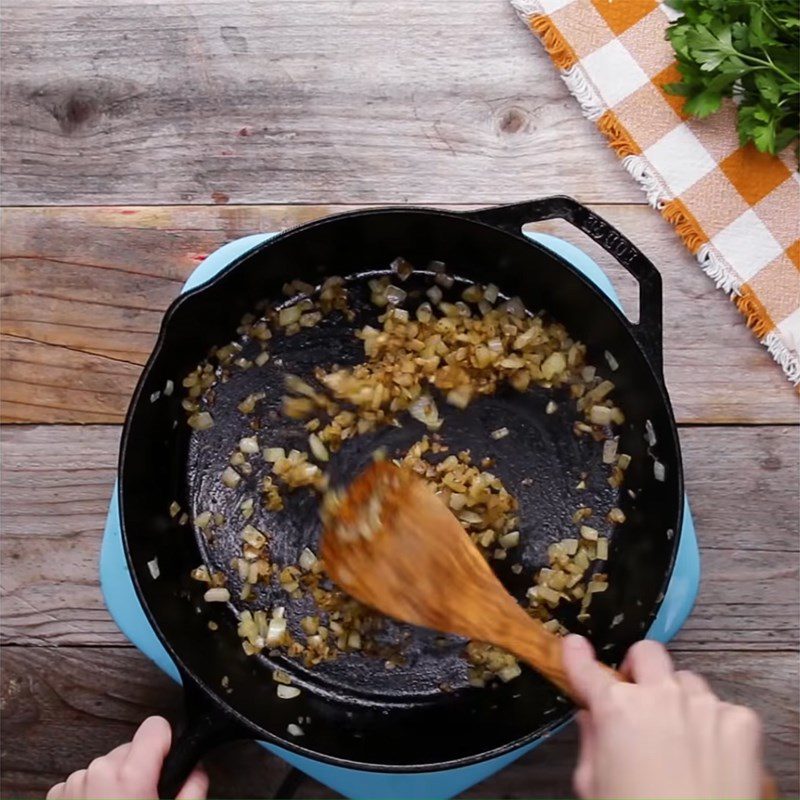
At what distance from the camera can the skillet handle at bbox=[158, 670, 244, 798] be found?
95 centimetres

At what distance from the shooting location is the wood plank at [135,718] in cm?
125

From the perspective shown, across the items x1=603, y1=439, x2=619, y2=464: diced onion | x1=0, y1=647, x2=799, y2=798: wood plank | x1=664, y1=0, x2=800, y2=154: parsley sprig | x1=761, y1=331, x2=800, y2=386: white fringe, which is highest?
x1=664, y1=0, x2=800, y2=154: parsley sprig

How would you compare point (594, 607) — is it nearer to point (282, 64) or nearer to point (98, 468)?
point (98, 468)

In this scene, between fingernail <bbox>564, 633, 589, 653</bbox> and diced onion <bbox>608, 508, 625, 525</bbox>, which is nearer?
fingernail <bbox>564, 633, 589, 653</bbox>

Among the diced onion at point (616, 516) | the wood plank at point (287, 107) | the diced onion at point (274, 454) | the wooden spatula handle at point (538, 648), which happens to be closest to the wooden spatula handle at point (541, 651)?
the wooden spatula handle at point (538, 648)

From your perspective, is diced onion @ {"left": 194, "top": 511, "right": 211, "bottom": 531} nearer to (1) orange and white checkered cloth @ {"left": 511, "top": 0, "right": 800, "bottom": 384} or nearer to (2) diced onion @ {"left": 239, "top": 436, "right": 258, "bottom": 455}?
(2) diced onion @ {"left": 239, "top": 436, "right": 258, "bottom": 455}

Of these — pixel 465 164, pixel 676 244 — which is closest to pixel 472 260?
pixel 465 164

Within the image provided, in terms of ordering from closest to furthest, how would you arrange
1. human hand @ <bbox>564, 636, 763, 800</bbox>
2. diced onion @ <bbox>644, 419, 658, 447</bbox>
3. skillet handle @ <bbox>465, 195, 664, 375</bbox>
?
human hand @ <bbox>564, 636, 763, 800</bbox>
skillet handle @ <bbox>465, 195, 664, 375</bbox>
diced onion @ <bbox>644, 419, 658, 447</bbox>

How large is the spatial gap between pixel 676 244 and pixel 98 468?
0.87 metres

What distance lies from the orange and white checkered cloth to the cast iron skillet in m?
0.24

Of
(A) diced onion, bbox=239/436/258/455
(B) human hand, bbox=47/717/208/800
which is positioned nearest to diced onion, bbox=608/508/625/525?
(A) diced onion, bbox=239/436/258/455

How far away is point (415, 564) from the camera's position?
1039mm

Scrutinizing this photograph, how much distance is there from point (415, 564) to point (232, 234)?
566 millimetres

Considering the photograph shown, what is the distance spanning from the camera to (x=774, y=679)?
125cm
